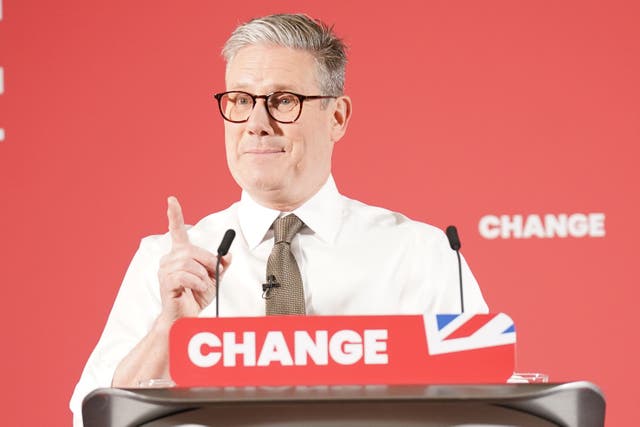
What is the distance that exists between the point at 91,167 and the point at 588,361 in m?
1.52

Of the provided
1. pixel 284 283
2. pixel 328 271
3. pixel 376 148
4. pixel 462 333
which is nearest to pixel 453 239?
pixel 462 333

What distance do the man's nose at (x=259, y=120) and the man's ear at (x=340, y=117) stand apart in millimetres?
252

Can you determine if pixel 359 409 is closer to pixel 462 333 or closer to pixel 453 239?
pixel 462 333

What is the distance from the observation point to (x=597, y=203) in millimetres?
2965

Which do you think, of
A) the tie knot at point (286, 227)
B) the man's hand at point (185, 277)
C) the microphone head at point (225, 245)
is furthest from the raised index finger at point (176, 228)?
the tie knot at point (286, 227)

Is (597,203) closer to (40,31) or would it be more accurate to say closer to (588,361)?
(588,361)


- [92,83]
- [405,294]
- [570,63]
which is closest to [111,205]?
[92,83]

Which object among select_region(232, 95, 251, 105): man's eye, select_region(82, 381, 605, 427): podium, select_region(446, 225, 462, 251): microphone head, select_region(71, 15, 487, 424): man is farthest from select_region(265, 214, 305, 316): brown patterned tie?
select_region(82, 381, 605, 427): podium

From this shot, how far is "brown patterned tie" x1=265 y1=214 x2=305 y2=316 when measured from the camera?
2277mm

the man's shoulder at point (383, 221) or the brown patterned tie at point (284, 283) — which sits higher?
the man's shoulder at point (383, 221)

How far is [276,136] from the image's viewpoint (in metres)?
2.44

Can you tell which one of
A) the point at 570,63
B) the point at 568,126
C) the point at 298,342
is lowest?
the point at 298,342

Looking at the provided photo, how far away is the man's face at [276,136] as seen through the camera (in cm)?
243

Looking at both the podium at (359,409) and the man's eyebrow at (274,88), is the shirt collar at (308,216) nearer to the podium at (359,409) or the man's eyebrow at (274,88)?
the man's eyebrow at (274,88)
